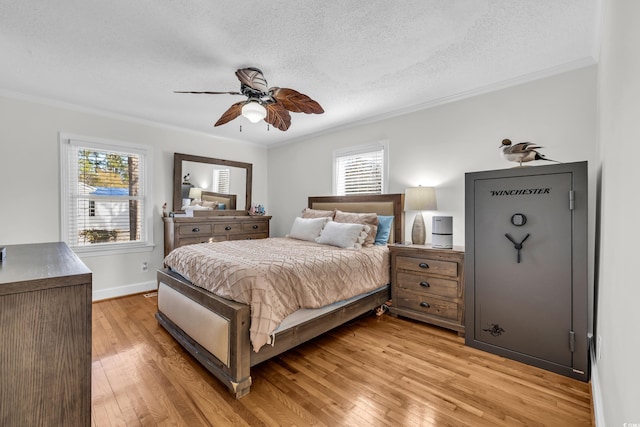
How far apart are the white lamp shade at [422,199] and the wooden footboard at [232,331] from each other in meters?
1.27

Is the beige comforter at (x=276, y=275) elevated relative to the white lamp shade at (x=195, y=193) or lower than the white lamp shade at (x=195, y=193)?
lower

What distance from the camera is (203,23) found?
1.97 meters

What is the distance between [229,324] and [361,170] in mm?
3009

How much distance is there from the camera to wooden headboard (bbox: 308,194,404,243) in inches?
145

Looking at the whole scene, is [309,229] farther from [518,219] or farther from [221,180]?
[518,219]

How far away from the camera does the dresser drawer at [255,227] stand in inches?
194

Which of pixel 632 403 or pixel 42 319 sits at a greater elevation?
pixel 42 319

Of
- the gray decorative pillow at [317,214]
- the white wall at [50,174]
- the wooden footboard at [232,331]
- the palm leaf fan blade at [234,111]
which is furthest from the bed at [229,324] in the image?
the white wall at [50,174]

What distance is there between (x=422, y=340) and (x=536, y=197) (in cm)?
156

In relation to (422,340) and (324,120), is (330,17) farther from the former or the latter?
(422,340)

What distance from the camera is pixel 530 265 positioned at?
7.27ft

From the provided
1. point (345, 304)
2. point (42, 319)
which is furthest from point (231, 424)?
point (345, 304)

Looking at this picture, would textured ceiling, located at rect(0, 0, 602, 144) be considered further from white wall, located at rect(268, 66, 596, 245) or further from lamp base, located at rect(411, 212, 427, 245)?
lamp base, located at rect(411, 212, 427, 245)

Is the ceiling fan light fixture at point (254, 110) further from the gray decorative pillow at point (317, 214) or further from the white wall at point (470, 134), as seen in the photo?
the white wall at point (470, 134)
